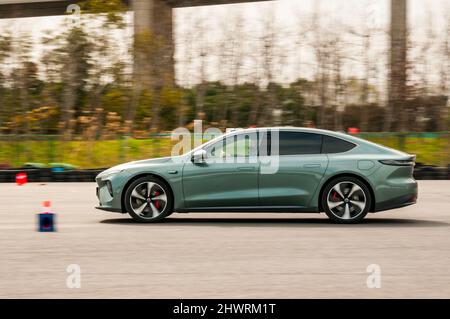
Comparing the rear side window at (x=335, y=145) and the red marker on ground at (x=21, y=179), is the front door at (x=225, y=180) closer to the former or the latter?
the rear side window at (x=335, y=145)

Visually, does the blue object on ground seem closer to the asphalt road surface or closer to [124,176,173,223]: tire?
the asphalt road surface

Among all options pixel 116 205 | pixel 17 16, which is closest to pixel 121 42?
pixel 17 16

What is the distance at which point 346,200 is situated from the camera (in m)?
11.4

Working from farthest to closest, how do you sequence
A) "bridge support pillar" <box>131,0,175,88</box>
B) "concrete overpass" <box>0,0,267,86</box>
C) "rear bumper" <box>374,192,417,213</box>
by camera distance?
"concrete overpass" <box>0,0,267,86</box>, "bridge support pillar" <box>131,0,175,88</box>, "rear bumper" <box>374,192,417,213</box>

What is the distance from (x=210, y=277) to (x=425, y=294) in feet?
6.43

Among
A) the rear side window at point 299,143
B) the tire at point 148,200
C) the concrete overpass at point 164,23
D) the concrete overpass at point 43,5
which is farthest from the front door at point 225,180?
the concrete overpass at point 43,5

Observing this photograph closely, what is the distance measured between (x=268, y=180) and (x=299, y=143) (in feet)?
2.53

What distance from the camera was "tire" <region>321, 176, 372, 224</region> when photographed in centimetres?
1140

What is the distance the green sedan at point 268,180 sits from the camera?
11391mm

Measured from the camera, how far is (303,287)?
6.93m

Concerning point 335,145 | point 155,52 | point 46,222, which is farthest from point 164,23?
point 46,222

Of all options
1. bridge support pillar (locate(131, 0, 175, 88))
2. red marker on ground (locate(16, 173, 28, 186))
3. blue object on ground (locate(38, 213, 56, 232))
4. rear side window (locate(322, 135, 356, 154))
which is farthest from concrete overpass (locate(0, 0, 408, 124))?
blue object on ground (locate(38, 213, 56, 232))

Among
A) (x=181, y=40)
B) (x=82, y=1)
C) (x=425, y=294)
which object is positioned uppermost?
(x=82, y=1)
